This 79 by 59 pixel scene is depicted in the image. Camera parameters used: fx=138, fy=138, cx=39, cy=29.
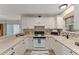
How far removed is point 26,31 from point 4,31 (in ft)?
6.04

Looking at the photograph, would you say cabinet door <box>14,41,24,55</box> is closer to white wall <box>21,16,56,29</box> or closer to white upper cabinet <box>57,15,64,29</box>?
white upper cabinet <box>57,15,64,29</box>

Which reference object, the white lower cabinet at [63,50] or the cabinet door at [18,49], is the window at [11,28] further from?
the white lower cabinet at [63,50]

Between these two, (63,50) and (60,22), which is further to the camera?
(60,22)

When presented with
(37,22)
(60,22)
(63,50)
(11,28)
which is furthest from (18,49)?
Answer: (37,22)

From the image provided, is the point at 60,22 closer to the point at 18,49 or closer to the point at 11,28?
the point at 11,28

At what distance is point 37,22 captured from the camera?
7.09 m

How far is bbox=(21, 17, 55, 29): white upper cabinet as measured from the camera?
7.02 meters

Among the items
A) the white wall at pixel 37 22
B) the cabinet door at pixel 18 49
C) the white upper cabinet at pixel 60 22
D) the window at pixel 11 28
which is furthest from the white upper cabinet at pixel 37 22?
the cabinet door at pixel 18 49

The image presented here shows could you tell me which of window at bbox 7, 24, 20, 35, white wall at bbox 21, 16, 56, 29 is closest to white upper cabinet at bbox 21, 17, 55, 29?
white wall at bbox 21, 16, 56, 29

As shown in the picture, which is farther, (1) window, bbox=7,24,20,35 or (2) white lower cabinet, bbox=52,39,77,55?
(1) window, bbox=7,24,20,35

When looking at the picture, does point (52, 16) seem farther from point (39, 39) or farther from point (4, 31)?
point (4, 31)

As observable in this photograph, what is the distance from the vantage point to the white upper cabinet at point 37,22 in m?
7.02

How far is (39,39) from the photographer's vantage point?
6.15 meters

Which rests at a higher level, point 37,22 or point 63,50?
point 37,22
